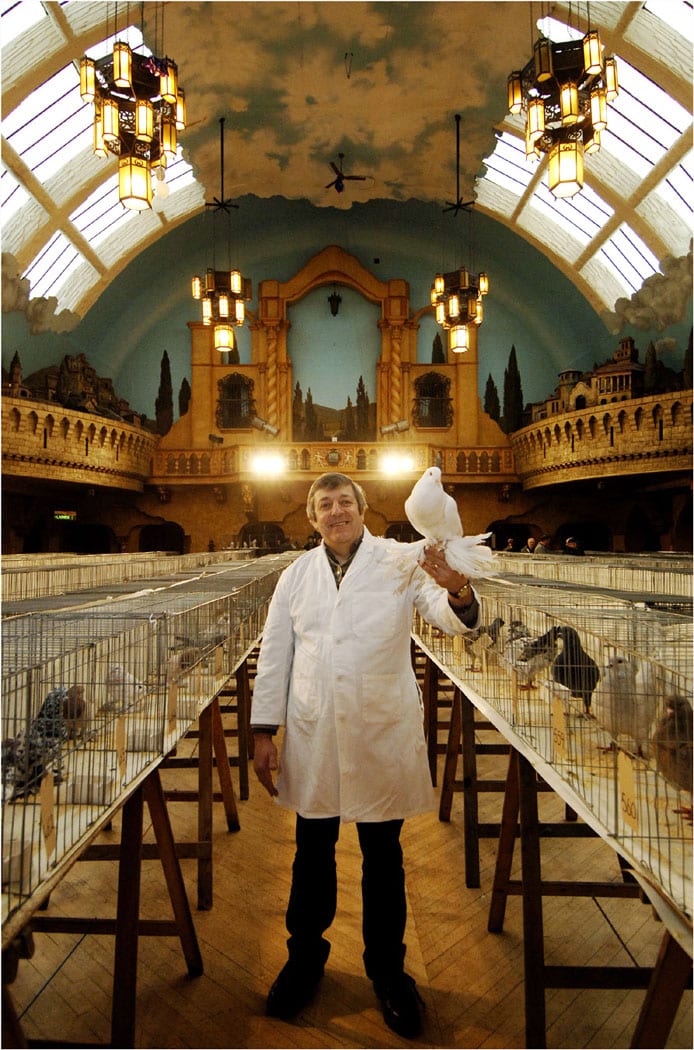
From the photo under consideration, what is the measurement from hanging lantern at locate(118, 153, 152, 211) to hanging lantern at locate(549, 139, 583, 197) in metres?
4.16

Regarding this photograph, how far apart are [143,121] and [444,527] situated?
22.7 ft

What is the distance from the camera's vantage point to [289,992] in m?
2.60

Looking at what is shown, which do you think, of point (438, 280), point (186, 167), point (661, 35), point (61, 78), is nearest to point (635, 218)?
point (661, 35)

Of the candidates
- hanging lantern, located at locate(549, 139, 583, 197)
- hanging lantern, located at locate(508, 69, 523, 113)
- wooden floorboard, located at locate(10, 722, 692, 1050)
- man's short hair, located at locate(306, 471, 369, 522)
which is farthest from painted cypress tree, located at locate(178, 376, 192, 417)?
man's short hair, located at locate(306, 471, 369, 522)

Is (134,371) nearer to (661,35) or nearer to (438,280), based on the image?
(438,280)

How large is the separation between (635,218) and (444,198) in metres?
6.03

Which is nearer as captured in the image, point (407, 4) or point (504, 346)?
point (407, 4)

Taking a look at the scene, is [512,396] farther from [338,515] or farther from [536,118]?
[338,515]

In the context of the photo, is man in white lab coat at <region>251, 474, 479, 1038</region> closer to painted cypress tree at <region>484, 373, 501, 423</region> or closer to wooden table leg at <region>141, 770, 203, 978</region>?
wooden table leg at <region>141, 770, 203, 978</region>

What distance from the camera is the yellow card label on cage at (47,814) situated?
5.61 feet

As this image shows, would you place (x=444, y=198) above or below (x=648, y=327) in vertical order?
above

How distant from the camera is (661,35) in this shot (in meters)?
11.2

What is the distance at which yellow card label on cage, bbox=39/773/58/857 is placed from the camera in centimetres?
171

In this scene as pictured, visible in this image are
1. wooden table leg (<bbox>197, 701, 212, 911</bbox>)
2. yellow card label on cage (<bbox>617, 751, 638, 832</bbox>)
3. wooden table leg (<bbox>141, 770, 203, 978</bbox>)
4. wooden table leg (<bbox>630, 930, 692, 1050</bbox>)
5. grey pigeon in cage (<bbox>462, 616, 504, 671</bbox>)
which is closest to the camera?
wooden table leg (<bbox>630, 930, 692, 1050</bbox>)
